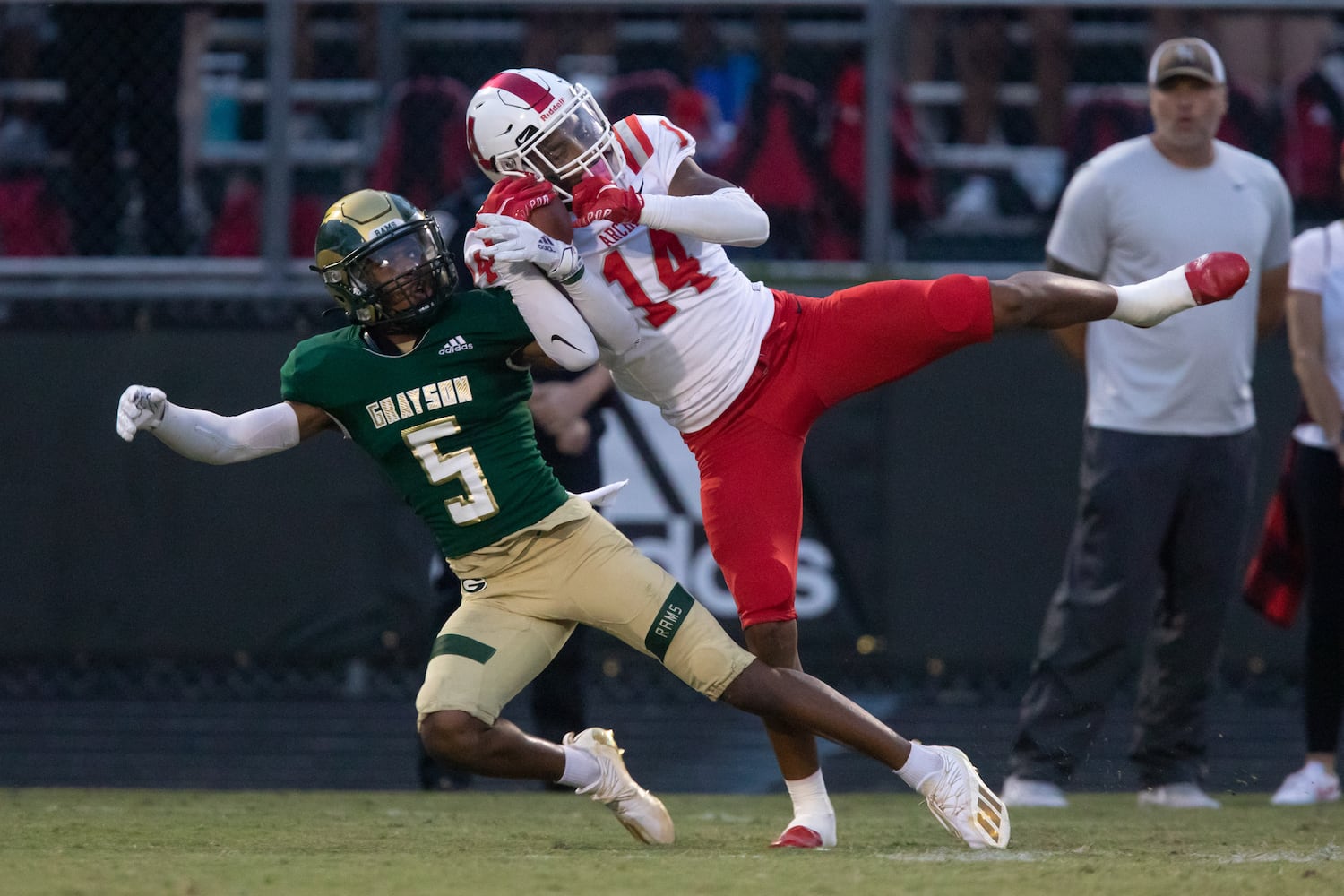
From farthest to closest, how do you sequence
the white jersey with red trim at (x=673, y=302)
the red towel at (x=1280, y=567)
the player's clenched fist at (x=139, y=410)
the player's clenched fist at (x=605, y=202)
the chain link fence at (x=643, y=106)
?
the chain link fence at (x=643, y=106), the red towel at (x=1280, y=567), the white jersey with red trim at (x=673, y=302), the player's clenched fist at (x=605, y=202), the player's clenched fist at (x=139, y=410)

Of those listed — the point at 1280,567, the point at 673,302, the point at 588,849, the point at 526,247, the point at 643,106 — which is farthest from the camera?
the point at 643,106

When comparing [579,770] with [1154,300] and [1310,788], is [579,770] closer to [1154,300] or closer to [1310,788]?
[1154,300]

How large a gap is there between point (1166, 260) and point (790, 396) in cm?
154

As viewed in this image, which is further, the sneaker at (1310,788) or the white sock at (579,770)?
the sneaker at (1310,788)

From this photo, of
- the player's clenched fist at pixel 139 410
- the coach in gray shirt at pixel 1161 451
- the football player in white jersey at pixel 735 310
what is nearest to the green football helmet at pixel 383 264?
the football player in white jersey at pixel 735 310

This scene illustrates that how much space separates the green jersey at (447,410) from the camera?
13.6 feet

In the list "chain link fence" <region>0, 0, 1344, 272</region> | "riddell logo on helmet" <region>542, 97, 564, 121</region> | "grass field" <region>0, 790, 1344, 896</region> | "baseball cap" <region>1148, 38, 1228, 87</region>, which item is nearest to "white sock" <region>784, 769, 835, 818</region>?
"grass field" <region>0, 790, 1344, 896</region>

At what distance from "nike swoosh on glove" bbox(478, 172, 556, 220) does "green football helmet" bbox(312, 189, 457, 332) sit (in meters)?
0.17

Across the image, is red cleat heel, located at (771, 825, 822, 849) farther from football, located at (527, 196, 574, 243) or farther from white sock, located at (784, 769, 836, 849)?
football, located at (527, 196, 574, 243)

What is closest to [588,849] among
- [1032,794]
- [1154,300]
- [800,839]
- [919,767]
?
[800,839]

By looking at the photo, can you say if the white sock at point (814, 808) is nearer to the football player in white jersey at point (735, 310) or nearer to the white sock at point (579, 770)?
the football player in white jersey at point (735, 310)

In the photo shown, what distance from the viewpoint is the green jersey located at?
4.14 metres

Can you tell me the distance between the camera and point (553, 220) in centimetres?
421

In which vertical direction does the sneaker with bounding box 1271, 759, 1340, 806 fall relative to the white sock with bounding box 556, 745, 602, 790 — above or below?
below
